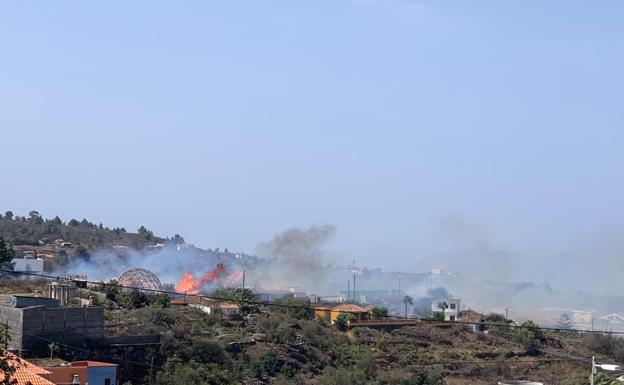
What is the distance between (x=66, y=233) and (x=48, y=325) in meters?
84.9

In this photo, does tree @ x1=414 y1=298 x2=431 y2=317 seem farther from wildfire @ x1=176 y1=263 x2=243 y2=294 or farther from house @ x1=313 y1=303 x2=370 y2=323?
house @ x1=313 y1=303 x2=370 y2=323

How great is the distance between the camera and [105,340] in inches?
1773

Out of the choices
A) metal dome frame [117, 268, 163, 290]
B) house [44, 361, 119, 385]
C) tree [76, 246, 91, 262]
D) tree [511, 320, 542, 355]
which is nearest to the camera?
house [44, 361, 119, 385]

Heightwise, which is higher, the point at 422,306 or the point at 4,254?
the point at 4,254

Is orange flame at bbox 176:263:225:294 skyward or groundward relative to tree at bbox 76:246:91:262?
groundward

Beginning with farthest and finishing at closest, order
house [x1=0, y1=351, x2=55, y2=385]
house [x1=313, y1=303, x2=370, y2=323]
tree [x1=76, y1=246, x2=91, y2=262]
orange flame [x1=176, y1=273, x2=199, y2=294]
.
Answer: tree [x1=76, y1=246, x2=91, y2=262] < orange flame [x1=176, y1=273, x2=199, y2=294] < house [x1=313, y1=303, x2=370, y2=323] < house [x1=0, y1=351, x2=55, y2=385]

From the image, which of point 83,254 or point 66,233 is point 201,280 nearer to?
point 83,254

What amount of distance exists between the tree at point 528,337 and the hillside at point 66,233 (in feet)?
191

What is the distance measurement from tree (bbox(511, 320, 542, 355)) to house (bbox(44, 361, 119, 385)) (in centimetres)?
3682

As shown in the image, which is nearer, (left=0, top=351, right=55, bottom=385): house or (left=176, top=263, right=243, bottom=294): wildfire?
(left=0, top=351, right=55, bottom=385): house

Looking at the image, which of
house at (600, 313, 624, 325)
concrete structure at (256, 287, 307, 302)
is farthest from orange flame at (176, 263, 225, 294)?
house at (600, 313, 624, 325)

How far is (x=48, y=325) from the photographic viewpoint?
1681 inches

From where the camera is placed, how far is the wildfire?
95.0 meters

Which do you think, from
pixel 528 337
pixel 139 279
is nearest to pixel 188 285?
pixel 139 279
